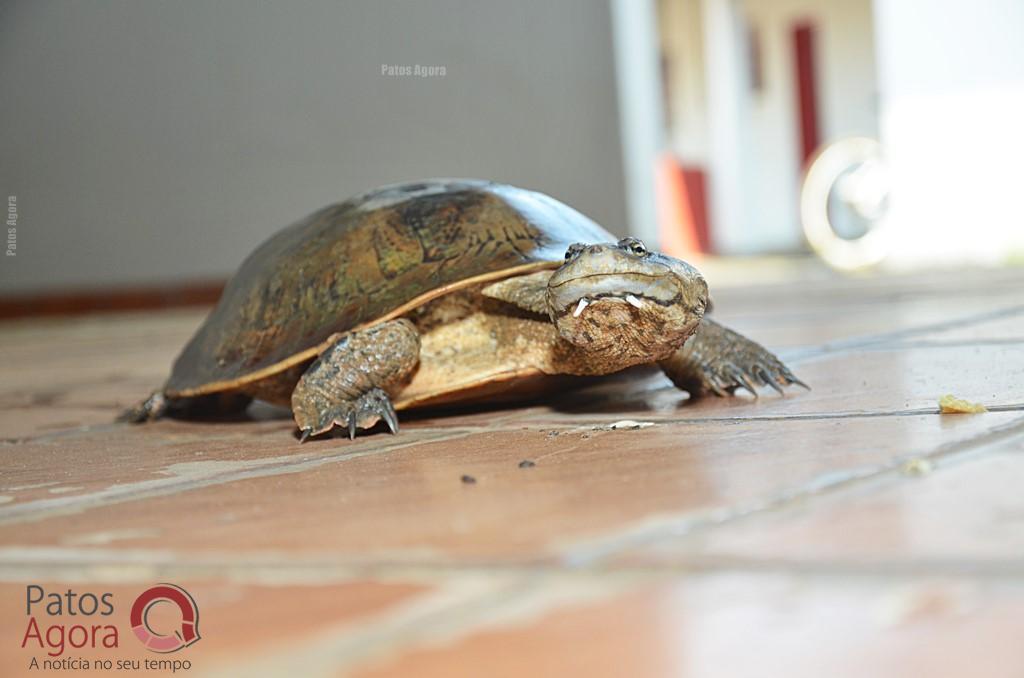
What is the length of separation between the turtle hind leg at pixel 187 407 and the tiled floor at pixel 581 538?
1.31ft

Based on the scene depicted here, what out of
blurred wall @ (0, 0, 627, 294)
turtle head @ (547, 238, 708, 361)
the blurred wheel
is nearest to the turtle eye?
turtle head @ (547, 238, 708, 361)

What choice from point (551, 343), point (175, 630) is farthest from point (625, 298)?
point (175, 630)

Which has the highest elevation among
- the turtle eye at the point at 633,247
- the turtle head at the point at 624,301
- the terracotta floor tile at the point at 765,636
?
the turtle eye at the point at 633,247

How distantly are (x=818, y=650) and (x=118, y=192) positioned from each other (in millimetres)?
7954

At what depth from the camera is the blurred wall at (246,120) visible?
7.59 metres

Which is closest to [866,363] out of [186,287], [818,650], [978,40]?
[818,650]

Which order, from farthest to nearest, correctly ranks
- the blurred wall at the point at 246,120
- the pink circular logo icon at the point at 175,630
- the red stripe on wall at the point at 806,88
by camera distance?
the red stripe on wall at the point at 806,88 → the blurred wall at the point at 246,120 → the pink circular logo icon at the point at 175,630

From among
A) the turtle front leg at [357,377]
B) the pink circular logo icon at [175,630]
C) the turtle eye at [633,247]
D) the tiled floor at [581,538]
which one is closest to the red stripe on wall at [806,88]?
the tiled floor at [581,538]

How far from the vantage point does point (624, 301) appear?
148 centimetres

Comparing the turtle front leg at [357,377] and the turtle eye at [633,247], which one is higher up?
the turtle eye at [633,247]

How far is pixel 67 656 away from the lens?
0.66 m

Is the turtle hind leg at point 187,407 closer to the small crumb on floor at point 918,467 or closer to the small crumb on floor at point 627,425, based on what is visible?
the small crumb on floor at point 627,425

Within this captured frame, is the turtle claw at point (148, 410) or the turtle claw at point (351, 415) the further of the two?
the turtle claw at point (148, 410)

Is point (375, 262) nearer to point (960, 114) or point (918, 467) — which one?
point (918, 467)
